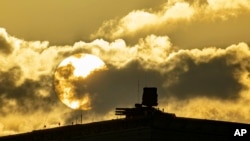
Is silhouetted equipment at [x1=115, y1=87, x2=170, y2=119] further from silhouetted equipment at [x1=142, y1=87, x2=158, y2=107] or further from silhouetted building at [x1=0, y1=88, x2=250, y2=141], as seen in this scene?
silhouetted building at [x1=0, y1=88, x2=250, y2=141]

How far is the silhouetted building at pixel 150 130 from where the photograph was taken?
83.2 metres

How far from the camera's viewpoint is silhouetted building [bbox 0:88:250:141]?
83.2m

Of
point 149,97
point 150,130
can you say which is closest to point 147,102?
point 149,97

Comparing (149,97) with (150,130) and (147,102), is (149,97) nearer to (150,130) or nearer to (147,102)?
(147,102)

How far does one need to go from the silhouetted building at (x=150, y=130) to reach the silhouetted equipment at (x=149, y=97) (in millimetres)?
15874

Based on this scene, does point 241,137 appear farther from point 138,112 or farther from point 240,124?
point 138,112

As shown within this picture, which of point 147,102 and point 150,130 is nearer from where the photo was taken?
point 150,130

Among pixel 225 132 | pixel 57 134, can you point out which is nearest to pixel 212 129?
pixel 225 132

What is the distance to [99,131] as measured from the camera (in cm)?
8569

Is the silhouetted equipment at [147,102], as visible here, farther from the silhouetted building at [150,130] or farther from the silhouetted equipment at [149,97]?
the silhouetted building at [150,130]

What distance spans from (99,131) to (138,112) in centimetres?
1689

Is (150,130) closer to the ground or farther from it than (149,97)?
closer to the ground

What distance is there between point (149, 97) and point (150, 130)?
66.3 feet

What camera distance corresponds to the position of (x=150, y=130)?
82.7 m
